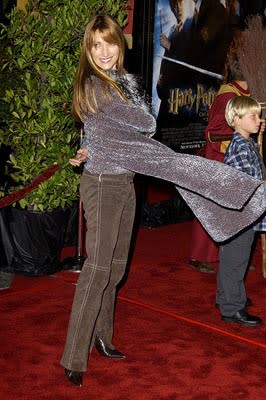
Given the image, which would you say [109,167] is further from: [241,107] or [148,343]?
[241,107]

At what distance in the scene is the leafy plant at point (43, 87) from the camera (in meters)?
5.11

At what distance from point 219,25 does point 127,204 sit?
3.91m

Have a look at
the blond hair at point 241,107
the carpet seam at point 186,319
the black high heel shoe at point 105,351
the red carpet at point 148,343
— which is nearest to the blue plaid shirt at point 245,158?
the blond hair at point 241,107

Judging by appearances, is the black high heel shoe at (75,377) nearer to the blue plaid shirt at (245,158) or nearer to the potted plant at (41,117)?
the blue plaid shirt at (245,158)

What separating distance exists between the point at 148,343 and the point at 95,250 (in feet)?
2.89

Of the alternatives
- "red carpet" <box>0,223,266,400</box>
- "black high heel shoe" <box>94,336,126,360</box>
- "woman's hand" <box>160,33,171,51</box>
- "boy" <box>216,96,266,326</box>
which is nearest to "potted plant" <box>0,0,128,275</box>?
"red carpet" <box>0,223,266,400</box>

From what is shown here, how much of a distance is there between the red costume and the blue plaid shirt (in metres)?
0.89

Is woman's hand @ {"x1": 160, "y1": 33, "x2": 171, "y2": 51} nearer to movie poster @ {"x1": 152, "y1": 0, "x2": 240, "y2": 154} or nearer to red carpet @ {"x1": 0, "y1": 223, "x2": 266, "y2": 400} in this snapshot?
movie poster @ {"x1": 152, "y1": 0, "x2": 240, "y2": 154}

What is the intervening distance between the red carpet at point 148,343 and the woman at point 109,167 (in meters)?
0.21

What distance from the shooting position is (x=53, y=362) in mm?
3836

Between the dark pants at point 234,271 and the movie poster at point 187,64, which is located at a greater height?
the movie poster at point 187,64

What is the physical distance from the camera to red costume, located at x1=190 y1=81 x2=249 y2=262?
17.5 feet

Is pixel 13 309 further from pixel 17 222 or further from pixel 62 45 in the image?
pixel 62 45

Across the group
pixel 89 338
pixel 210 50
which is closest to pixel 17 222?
pixel 89 338
